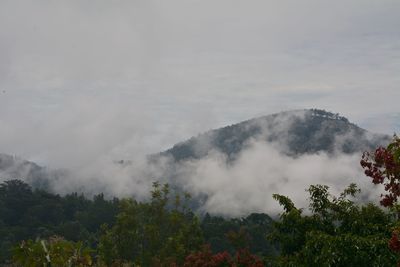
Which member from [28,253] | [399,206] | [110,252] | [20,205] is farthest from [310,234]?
[20,205]

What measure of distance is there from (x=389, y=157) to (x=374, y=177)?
2.50 ft

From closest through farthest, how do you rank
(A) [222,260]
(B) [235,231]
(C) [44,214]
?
(A) [222,260]
(B) [235,231]
(C) [44,214]

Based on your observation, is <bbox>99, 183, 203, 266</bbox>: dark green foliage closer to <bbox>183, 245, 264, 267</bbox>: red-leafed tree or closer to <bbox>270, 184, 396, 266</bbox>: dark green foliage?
<bbox>183, 245, 264, 267</bbox>: red-leafed tree

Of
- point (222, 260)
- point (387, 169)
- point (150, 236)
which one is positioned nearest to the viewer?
point (387, 169)

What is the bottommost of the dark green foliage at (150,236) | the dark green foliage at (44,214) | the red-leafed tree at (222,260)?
the red-leafed tree at (222,260)

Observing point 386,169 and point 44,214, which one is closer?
point 386,169

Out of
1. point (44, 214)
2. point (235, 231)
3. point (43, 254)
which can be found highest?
point (44, 214)

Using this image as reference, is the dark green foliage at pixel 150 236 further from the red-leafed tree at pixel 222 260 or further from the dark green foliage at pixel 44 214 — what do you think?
the dark green foliage at pixel 44 214

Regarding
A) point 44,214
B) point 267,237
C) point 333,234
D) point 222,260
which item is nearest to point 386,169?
point 333,234

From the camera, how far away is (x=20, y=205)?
3748 inches

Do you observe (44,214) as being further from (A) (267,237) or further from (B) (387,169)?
(B) (387,169)

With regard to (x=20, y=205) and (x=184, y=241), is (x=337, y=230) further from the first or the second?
(x=20, y=205)

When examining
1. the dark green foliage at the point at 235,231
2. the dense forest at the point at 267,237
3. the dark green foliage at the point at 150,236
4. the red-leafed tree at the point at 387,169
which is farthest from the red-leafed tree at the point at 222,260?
the dark green foliage at the point at 235,231

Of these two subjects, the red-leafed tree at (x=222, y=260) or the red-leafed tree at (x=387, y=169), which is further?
the red-leafed tree at (x=222, y=260)
